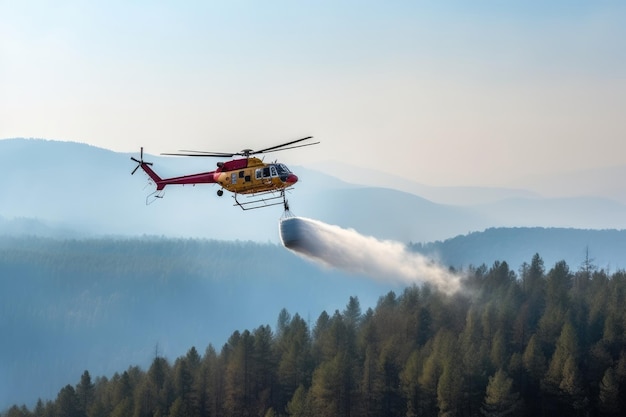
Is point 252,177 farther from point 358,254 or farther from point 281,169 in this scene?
point 358,254

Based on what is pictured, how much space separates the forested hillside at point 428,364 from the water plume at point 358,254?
4.95 metres

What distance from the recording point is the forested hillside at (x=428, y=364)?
141000mm

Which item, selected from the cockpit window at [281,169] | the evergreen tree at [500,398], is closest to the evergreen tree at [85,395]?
the evergreen tree at [500,398]

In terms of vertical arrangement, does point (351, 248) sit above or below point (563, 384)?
above

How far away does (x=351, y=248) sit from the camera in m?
134

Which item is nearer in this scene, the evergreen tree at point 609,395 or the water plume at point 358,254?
the water plume at point 358,254

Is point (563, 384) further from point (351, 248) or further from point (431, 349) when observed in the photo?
point (351, 248)

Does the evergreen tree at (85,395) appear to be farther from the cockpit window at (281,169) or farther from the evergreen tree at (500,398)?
the cockpit window at (281,169)

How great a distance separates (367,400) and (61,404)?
48.9 meters

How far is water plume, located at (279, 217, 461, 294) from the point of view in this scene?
11506cm

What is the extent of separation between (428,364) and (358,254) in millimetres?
19069

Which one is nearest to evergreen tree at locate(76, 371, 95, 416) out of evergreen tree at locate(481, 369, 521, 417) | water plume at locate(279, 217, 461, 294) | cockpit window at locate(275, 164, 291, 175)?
water plume at locate(279, 217, 461, 294)

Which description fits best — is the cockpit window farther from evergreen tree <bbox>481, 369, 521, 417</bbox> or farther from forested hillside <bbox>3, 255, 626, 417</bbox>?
evergreen tree <bbox>481, 369, 521, 417</bbox>

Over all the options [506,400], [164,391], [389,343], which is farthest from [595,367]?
[164,391]
